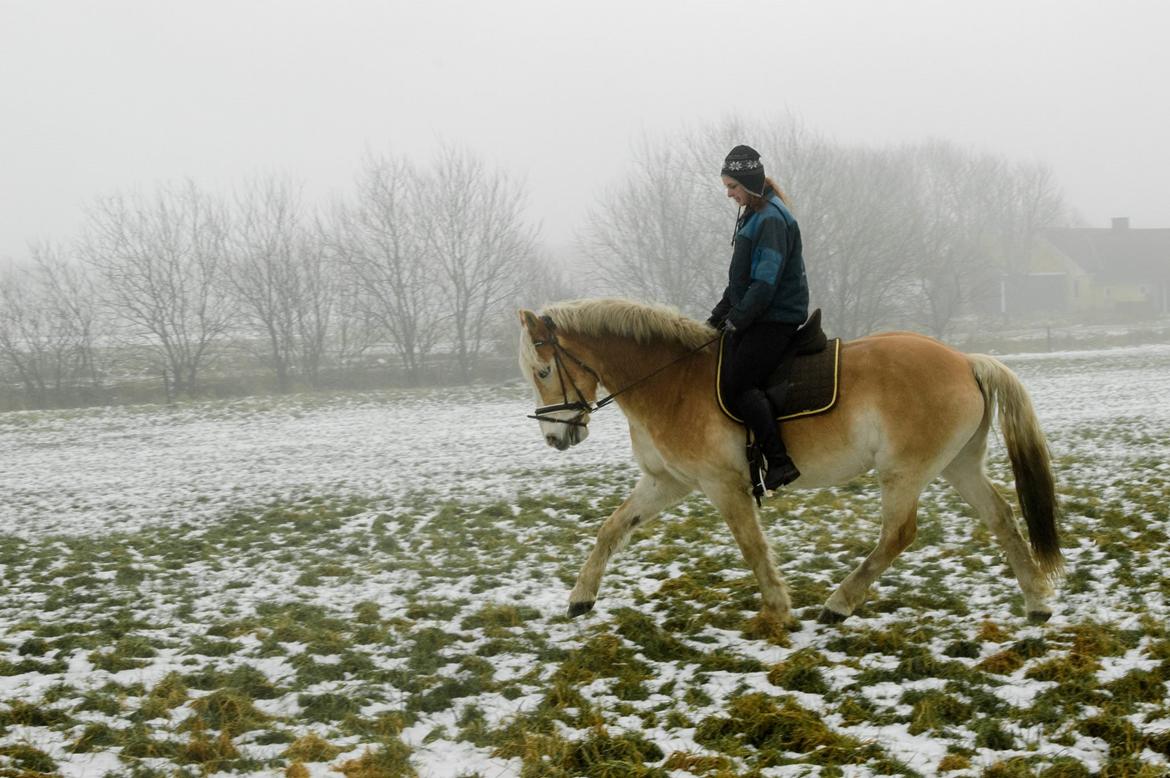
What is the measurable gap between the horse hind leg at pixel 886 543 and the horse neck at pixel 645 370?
1.33 meters

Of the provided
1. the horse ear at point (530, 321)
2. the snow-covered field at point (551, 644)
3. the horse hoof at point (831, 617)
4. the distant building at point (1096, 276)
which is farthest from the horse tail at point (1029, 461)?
the distant building at point (1096, 276)

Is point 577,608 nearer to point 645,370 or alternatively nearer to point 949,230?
point 645,370

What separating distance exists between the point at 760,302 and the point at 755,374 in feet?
1.51

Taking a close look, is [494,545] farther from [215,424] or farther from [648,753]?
[215,424]

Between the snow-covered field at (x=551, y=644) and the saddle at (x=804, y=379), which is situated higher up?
the saddle at (x=804, y=379)

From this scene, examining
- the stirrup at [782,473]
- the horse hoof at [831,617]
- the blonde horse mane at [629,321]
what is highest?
the blonde horse mane at [629,321]

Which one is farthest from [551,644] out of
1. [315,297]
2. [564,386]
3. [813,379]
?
[315,297]

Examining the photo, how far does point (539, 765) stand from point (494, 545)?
454 cm

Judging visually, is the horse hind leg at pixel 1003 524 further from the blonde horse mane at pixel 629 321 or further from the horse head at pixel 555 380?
the horse head at pixel 555 380

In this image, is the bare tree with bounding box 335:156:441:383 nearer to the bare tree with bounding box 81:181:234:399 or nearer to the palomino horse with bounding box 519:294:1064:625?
the bare tree with bounding box 81:181:234:399

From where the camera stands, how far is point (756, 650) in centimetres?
522

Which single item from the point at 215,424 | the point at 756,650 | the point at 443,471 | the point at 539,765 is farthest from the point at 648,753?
the point at 215,424

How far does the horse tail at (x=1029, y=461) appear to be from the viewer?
17.9 feet

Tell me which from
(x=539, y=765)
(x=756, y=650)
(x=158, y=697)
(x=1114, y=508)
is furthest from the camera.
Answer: (x=1114, y=508)
